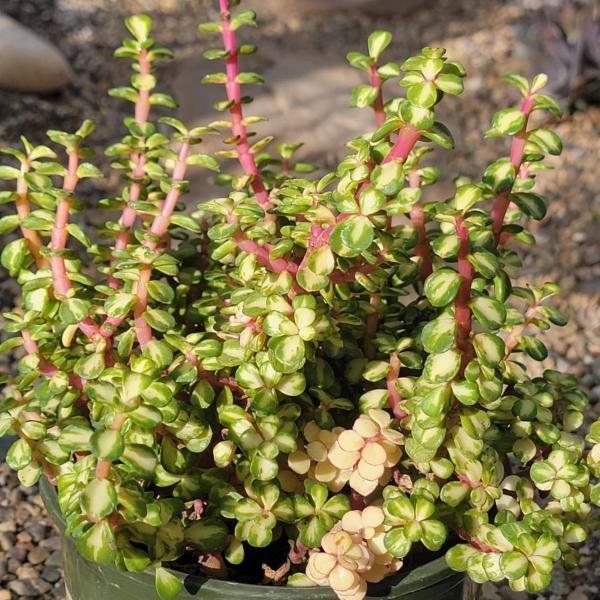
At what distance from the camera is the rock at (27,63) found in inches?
156

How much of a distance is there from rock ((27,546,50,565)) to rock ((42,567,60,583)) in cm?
3

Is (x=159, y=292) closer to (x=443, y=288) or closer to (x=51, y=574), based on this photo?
(x=443, y=288)

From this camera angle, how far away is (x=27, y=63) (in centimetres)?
400

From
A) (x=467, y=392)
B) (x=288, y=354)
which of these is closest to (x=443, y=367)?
(x=467, y=392)

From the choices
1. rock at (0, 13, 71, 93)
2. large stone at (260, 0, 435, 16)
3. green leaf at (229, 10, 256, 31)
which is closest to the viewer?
green leaf at (229, 10, 256, 31)

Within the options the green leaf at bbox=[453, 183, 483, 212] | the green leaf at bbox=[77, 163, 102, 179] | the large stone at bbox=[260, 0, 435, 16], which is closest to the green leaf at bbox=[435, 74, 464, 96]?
the green leaf at bbox=[453, 183, 483, 212]

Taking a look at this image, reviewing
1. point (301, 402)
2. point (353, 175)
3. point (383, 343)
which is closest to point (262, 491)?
point (301, 402)

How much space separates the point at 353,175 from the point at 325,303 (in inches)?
8.3

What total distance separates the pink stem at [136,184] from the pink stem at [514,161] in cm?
56

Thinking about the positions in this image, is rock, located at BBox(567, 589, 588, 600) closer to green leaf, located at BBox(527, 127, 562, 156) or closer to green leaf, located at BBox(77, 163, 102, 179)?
green leaf, located at BBox(527, 127, 562, 156)

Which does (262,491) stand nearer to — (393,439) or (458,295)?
(393,439)

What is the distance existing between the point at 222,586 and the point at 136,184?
2.20 ft

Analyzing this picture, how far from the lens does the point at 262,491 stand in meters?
1.30

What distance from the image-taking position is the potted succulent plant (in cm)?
120
